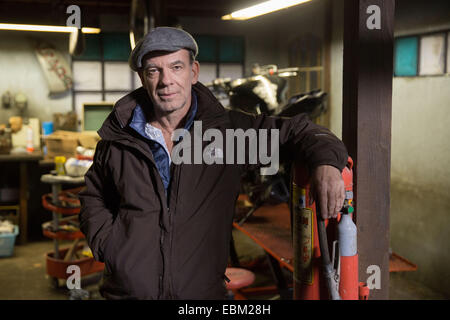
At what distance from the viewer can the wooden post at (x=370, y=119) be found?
2023mm

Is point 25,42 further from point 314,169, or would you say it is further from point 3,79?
point 314,169

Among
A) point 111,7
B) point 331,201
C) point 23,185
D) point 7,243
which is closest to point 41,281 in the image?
point 7,243

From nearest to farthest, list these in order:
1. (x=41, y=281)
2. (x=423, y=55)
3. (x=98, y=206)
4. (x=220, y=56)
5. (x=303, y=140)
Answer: (x=303, y=140), (x=98, y=206), (x=423, y=55), (x=41, y=281), (x=220, y=56)

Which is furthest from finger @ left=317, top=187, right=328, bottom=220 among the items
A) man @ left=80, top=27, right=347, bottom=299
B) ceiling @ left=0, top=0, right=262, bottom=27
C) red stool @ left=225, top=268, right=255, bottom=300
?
ceiling @ left=0, top=0, right=262, bottom=27

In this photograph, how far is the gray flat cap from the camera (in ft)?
6.44

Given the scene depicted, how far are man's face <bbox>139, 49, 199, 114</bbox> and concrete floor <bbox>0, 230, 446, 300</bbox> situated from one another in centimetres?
321

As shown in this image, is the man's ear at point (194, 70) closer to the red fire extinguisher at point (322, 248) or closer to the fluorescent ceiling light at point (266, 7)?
the red fire extinguisher at point (322, 248)

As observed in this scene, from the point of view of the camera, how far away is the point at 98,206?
83.3 inches

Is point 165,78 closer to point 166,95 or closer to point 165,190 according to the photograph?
point 166,95

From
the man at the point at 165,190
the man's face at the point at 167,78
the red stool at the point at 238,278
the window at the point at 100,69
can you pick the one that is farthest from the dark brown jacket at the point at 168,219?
the window at the point at 100,69

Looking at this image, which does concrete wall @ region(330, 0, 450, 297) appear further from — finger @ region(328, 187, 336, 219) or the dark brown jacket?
finger @ region(328, 187, 336, 219)

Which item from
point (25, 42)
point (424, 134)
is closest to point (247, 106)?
point (424, 134)

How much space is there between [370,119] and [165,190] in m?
0.86

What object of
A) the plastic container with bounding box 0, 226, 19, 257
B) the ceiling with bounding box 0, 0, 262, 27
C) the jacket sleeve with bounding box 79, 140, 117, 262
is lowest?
the plastic container with bounding box 0, 226, 19, 257
